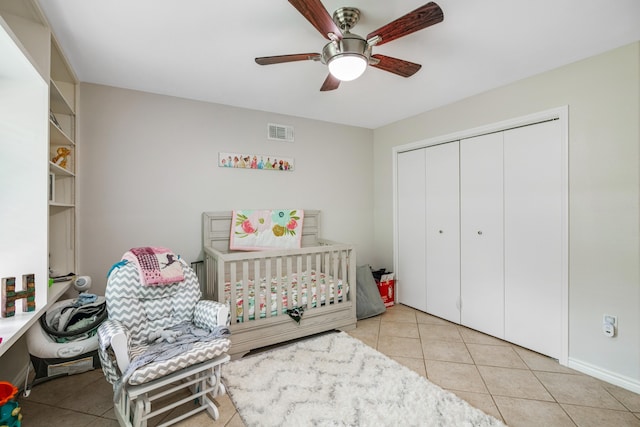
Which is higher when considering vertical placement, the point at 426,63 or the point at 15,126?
the point at 426,63

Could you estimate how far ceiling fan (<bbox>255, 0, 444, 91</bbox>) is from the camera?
1369 mm

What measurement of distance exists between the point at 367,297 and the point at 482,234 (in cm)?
136

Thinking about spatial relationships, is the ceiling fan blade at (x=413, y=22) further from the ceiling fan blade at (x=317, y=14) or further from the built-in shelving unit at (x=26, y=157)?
the built-in shelving unit at (x=26, y=157)

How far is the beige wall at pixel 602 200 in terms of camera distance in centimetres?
202

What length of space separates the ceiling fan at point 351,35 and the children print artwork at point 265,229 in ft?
5.81

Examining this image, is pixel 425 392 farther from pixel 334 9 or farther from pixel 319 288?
pixel 334 9

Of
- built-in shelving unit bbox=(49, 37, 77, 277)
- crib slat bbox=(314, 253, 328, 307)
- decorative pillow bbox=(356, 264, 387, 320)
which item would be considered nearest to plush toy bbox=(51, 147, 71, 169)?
built-in shelving unit bbox=(49, 37, 77, 277)

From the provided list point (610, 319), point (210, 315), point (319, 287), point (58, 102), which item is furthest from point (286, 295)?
point (610, 319)

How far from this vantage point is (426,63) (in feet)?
7.40

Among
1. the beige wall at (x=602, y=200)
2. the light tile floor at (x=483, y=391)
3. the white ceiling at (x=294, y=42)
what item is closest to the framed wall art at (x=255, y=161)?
the white ceiling at (x=294, y=42)

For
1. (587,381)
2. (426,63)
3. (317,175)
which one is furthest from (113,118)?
(587,381)

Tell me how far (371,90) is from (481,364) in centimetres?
249

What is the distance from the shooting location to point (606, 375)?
2131 millimetres

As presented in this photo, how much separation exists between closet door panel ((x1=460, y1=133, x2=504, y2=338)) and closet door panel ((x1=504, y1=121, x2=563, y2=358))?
73 millimetres
